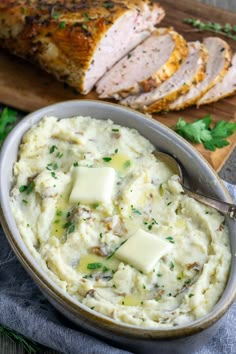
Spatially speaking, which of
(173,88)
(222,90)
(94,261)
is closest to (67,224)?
(94,261)

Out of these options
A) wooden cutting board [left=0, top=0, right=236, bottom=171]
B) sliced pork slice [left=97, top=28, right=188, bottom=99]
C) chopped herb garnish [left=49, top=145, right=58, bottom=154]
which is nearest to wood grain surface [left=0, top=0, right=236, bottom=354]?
wooden cutting board [left=0, top=0, right=236, bottom=171]

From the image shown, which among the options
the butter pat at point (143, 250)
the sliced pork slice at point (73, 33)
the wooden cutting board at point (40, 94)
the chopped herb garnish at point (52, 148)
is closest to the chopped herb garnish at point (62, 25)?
the sliced pork slice at point (73, 33)

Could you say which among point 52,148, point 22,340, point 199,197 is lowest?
point 22,340

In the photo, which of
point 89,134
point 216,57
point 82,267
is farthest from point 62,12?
point 82,267

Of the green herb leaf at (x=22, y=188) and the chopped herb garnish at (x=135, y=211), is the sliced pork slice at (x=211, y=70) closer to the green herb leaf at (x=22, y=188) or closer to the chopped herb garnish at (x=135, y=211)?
the chopped herb garnish at (x=135, y=211)

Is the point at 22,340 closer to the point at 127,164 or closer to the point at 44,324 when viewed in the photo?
the point at 44,324
